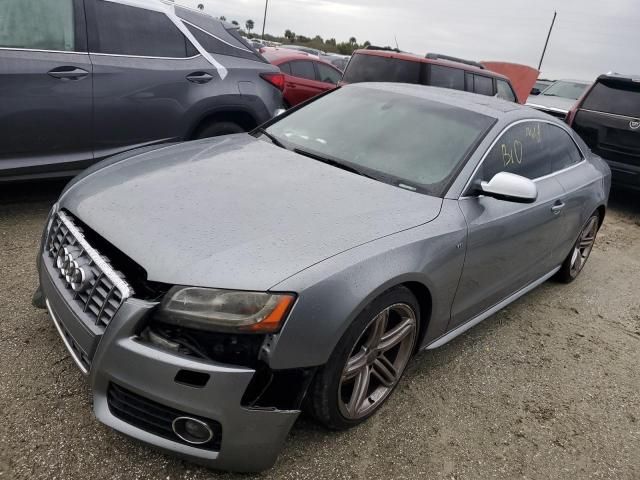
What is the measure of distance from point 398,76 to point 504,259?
482 cm

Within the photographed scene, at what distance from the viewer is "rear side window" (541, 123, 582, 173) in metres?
3.63

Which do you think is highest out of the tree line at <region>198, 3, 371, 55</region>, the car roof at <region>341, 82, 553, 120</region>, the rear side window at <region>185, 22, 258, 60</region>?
the car roof at <region>341, 82, 553, 120</region>

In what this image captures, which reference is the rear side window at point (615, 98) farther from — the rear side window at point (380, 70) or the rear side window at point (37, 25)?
the rear side window at point (37, 25)

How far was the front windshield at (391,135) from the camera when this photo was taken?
109 inches

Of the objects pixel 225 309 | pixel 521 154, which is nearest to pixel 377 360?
pixel 225 309

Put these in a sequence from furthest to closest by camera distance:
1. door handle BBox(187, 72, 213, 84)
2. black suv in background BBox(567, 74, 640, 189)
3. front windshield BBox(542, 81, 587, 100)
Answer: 1. front windshield BBox(542, 81, 587, 100)
2. black suv in background BBox(567, 74, 640, 189)
3. door handle BBox(187, 72, 213, 84)

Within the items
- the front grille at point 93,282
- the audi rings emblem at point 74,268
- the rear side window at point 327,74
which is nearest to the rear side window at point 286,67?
the rear side window at point 327,74

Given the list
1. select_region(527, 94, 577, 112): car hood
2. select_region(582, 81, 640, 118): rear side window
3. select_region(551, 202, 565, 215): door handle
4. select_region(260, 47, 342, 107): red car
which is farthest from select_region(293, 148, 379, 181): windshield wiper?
select_region(527, 94, 577, 112): car hood

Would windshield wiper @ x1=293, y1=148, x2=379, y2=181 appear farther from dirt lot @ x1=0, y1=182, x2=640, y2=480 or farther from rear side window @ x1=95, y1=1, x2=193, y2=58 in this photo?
rear side window @ x1=95, y1=1, x2=193, y2=58

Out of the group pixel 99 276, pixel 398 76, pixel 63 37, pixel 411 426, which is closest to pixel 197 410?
pixel 99 276

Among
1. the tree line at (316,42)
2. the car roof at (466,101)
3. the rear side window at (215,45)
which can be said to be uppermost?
the car roof at (466,101)

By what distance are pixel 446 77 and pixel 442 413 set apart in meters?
5.90

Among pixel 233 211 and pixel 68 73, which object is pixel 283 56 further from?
pixel 233 211

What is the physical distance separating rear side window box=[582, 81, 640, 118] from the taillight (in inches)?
177
